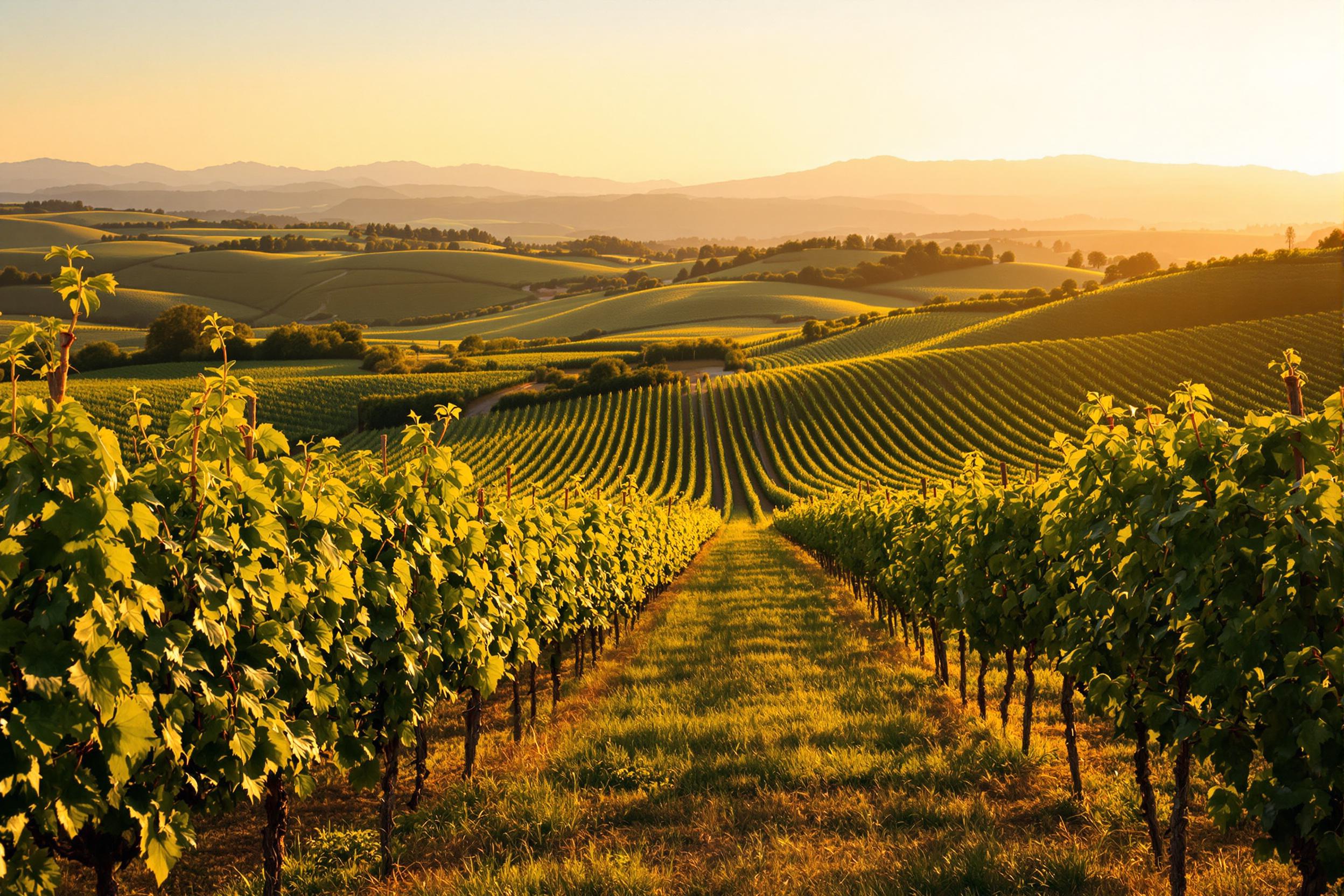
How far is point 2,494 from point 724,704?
25.7 ft

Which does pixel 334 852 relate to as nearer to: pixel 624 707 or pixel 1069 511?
pixel 624 707

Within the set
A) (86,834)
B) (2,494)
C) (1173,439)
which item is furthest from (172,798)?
(1173,439)

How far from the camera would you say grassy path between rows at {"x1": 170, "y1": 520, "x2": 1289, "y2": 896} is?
17.2 feet

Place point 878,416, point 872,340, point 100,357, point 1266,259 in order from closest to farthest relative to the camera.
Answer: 1. point 878,416
2. point 100,357
3. point 1266,259
4. point 872,340

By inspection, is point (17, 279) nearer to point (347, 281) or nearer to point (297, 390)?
point (347, 281)

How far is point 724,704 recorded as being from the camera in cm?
968

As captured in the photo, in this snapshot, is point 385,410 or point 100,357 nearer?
point 385,410

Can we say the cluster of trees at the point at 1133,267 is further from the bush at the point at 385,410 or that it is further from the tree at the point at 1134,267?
the bush at the point at 385,410

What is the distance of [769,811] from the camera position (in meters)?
6.52

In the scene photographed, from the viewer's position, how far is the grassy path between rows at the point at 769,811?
5.25 metres

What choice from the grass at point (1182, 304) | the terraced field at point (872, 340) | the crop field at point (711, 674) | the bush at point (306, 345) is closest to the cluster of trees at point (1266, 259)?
the grass at point (1182, 304)

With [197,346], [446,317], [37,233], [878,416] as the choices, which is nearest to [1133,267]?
[878,416]

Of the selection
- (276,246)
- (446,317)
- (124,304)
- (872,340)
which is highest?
(276,246)

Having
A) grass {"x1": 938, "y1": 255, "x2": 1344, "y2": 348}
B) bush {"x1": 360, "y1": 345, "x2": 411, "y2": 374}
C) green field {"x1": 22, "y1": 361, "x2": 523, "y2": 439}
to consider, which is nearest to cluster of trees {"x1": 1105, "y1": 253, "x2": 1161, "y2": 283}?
grass {"x1": 938, "y1": 255, "x2": 1344, "y2": 348}
